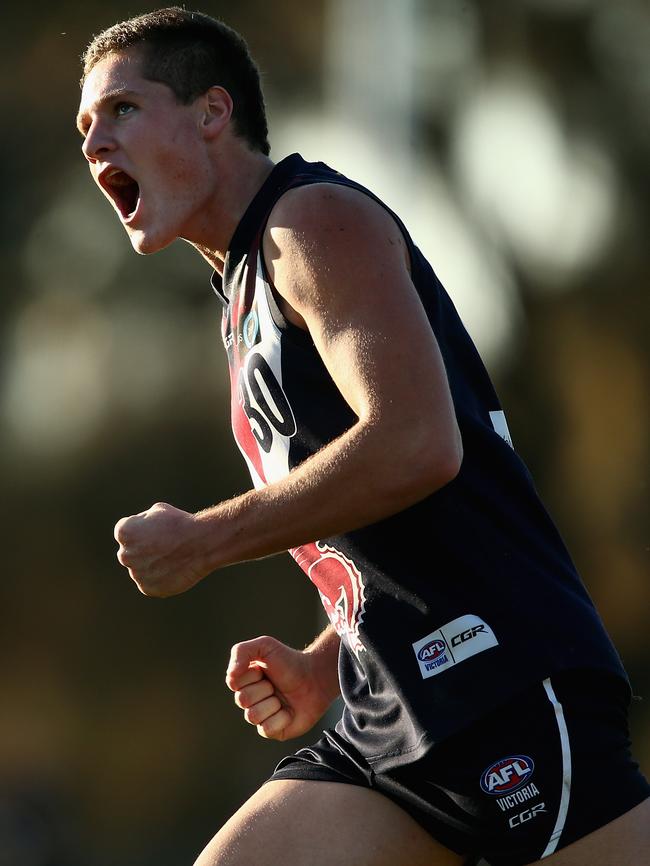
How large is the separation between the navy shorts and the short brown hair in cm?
120

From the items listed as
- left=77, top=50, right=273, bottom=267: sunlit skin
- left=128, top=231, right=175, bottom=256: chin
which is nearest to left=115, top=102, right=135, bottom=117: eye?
left=77, top=50, right=273, bottom=267: sunlit skin

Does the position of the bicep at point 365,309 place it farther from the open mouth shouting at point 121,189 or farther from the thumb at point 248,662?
the thumb at point 248,662

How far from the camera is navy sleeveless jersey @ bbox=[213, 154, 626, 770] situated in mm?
2129

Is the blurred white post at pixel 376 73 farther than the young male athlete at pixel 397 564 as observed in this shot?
Yes

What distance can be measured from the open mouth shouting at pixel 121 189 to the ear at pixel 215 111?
0.17 metres

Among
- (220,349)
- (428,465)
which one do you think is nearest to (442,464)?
(428,465)

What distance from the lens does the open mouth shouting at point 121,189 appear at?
2541 millimetres

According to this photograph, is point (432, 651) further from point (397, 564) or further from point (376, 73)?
point (376, 73)

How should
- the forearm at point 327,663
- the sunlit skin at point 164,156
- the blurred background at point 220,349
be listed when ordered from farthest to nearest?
the blurred background at point 220,349, the forearm at point 327,663, the sunlit skin at point 164,156

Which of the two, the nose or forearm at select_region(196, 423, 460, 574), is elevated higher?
the nose

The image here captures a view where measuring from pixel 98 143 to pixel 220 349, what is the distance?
3.24m

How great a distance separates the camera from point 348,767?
2305mm

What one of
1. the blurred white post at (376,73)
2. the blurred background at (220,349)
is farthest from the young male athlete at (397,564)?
the blurred white post at (376,73)

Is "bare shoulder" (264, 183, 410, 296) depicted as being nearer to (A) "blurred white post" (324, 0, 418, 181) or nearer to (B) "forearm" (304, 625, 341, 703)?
(B) "forearm" (304, 625, 341, 703)
